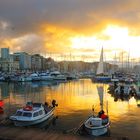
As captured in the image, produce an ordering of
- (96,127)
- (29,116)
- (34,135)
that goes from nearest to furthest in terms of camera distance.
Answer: (34,135), (96,127), (29,116)

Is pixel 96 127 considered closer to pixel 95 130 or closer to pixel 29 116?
pixel 95 130

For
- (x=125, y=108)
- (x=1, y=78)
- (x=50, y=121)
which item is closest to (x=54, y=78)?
(x=1, y=78)

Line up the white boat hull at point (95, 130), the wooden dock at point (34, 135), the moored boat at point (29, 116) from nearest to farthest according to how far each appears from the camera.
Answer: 1. the wooden dock at point (34, 135)
2. the white boat hull at point (95, 130)
3. the moored boat at point (29, 116)

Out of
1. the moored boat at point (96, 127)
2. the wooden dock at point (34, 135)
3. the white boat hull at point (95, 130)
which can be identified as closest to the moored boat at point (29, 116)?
the wooden dock at point (34, 135)

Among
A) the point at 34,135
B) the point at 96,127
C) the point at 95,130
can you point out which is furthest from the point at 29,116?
the point at 96,127

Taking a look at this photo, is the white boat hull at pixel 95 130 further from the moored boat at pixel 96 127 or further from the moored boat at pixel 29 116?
the moored boat at pixel 29 116

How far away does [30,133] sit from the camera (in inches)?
1254

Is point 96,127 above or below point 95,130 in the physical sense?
above

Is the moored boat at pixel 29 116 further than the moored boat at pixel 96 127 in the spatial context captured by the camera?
Yes

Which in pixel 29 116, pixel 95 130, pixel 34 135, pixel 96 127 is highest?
pixel 29 116

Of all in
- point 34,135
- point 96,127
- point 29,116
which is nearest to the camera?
point 34,135

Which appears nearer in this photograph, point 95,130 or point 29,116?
point 95,130

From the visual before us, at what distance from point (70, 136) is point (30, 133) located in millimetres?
4856

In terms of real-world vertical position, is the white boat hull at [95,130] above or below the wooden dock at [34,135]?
below
